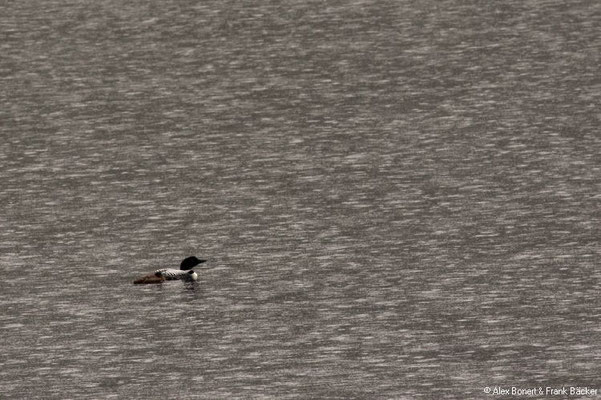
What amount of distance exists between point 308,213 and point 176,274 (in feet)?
26.8

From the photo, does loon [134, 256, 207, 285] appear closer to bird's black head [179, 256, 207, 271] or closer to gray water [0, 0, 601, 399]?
bird's black head [179, 256, 207, 271]

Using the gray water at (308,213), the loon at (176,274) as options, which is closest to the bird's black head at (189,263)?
the loon at (176,274)

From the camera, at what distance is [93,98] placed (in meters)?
76.1

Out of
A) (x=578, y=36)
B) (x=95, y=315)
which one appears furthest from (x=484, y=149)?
(x=578, y=36)

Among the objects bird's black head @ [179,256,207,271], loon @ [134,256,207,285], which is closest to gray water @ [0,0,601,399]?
loon @ [134,256,207,285]

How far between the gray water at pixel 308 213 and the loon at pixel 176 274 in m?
0.32

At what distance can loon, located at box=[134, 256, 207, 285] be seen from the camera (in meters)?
41.8

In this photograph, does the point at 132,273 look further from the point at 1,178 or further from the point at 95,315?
the point at 1,178

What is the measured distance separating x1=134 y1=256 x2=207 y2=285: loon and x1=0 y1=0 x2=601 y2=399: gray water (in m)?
0.32

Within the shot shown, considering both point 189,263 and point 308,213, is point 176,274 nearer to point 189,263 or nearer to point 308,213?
point 189,263

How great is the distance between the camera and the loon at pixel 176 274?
4181cm

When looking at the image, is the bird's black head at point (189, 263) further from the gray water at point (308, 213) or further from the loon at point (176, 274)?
the gray water at point (308, 213)

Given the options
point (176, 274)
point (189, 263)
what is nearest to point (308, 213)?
point (189, 263)

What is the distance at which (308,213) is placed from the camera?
49469 mm
